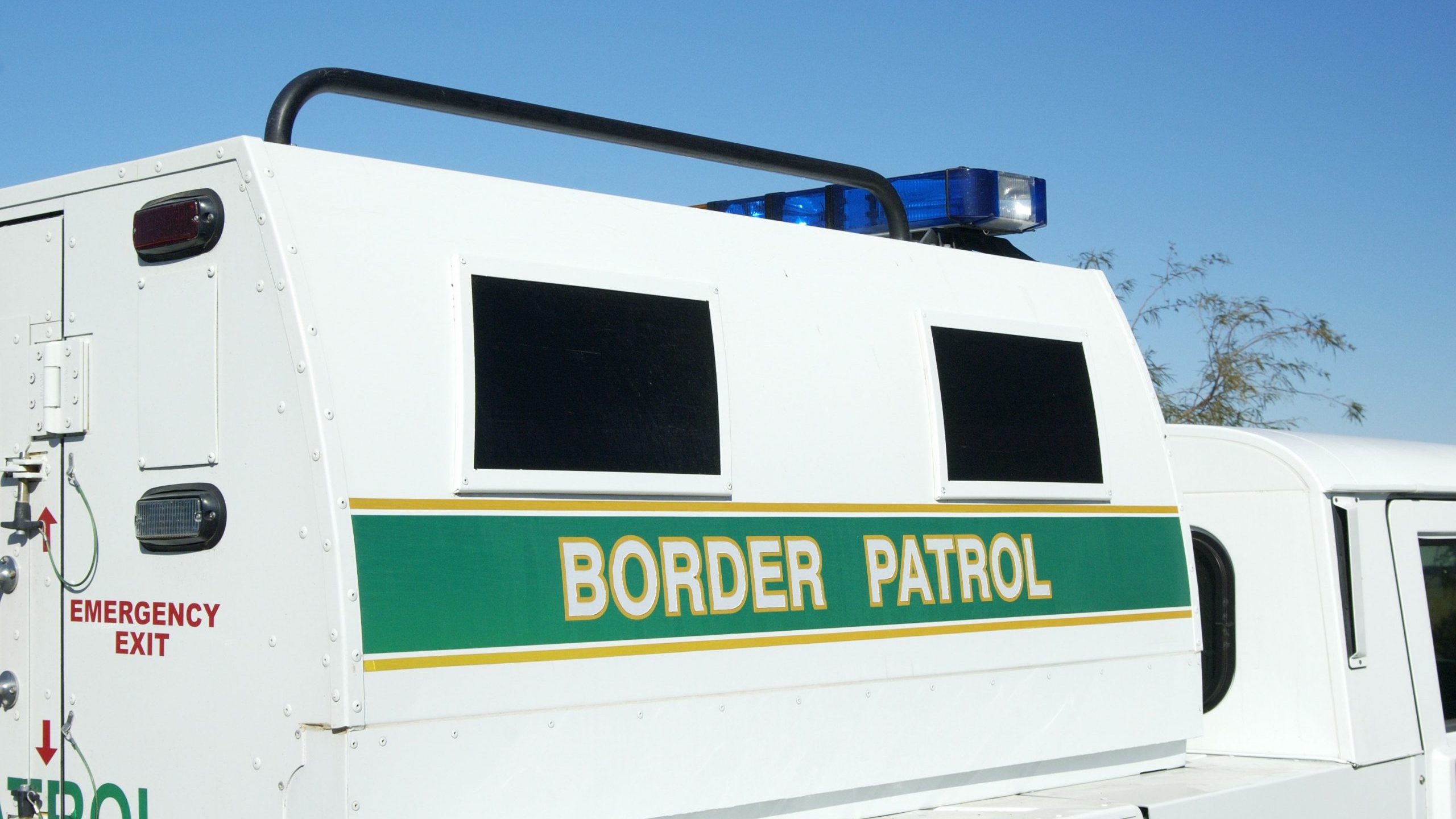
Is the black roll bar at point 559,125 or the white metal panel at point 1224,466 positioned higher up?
the black roll bar at point 559,125

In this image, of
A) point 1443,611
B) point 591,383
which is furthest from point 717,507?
point 1443,611

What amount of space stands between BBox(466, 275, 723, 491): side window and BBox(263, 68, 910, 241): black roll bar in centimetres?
74

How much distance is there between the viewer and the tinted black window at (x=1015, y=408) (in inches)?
174

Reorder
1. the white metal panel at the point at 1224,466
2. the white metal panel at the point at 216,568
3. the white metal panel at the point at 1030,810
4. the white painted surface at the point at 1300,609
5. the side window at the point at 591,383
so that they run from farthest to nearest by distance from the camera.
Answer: the white metal panel at the point at 1224,466
the white painted surface at the point at 1300,609
the white metal panel at the point at 1030,810
the side window at the point at 591,383
the white metal panel at the point at 216,568

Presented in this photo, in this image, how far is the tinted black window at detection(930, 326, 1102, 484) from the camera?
4.41 meters

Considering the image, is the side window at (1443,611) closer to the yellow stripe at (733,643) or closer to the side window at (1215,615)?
the side window at (1215,615)

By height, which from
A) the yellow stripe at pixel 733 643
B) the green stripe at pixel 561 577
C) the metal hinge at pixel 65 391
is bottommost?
the yellow stripe at pixel 733 643

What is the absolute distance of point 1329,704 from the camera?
5129 millimetres

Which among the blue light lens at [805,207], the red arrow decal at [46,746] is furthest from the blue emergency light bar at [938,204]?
the red arrow decal at [46,746]

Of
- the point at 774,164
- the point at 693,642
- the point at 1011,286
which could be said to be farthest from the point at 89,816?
the point at 1011,286

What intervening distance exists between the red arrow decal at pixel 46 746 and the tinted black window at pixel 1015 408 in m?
2.49

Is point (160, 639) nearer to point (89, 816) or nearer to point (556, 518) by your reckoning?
point (89, 816)

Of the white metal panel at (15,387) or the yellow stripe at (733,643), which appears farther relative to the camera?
the white metal panel at (15,387)

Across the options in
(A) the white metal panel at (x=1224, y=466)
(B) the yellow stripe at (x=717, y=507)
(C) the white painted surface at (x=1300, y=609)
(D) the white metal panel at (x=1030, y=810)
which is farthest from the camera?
(A) the white metal panel at (x=1224, y=466)
